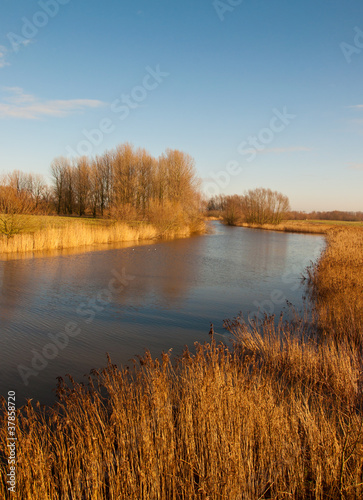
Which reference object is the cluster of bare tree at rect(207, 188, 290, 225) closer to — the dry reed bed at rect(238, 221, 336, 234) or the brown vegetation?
the dry reed bed at rect(238, 221, 336, 234)

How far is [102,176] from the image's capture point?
42531 millimetres

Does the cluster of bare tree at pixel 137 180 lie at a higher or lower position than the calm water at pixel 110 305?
higher

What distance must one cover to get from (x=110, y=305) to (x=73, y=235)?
10.7 meters

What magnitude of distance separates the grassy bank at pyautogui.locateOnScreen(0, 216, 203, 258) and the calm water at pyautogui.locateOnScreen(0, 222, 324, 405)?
186cm

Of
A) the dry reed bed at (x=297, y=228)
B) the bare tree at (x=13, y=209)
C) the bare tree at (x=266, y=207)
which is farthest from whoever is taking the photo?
the bare tree at (x=266, y=207)

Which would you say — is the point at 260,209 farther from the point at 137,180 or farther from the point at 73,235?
the point at 73,235

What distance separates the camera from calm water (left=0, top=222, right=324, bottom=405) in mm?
5281

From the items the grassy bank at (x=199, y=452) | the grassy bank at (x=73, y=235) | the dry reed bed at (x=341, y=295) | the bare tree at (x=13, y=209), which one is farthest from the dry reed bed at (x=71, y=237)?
the grassy bank at (x=199, y=452)

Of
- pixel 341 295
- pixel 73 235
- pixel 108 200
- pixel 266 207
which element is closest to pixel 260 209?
pixel 266 207

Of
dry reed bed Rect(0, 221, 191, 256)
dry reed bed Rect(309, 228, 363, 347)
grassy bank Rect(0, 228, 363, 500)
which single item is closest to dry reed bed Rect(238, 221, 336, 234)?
dry reed bed Rect(0, 221, 191, 256)

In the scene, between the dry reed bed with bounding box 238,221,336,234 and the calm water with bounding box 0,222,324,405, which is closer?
the calm water with bounding box 0,222,324,405

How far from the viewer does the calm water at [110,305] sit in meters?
5.28

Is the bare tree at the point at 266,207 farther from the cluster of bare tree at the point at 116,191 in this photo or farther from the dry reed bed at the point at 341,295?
the dry reed bed at the point at 341,295

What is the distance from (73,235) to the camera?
18109mm
